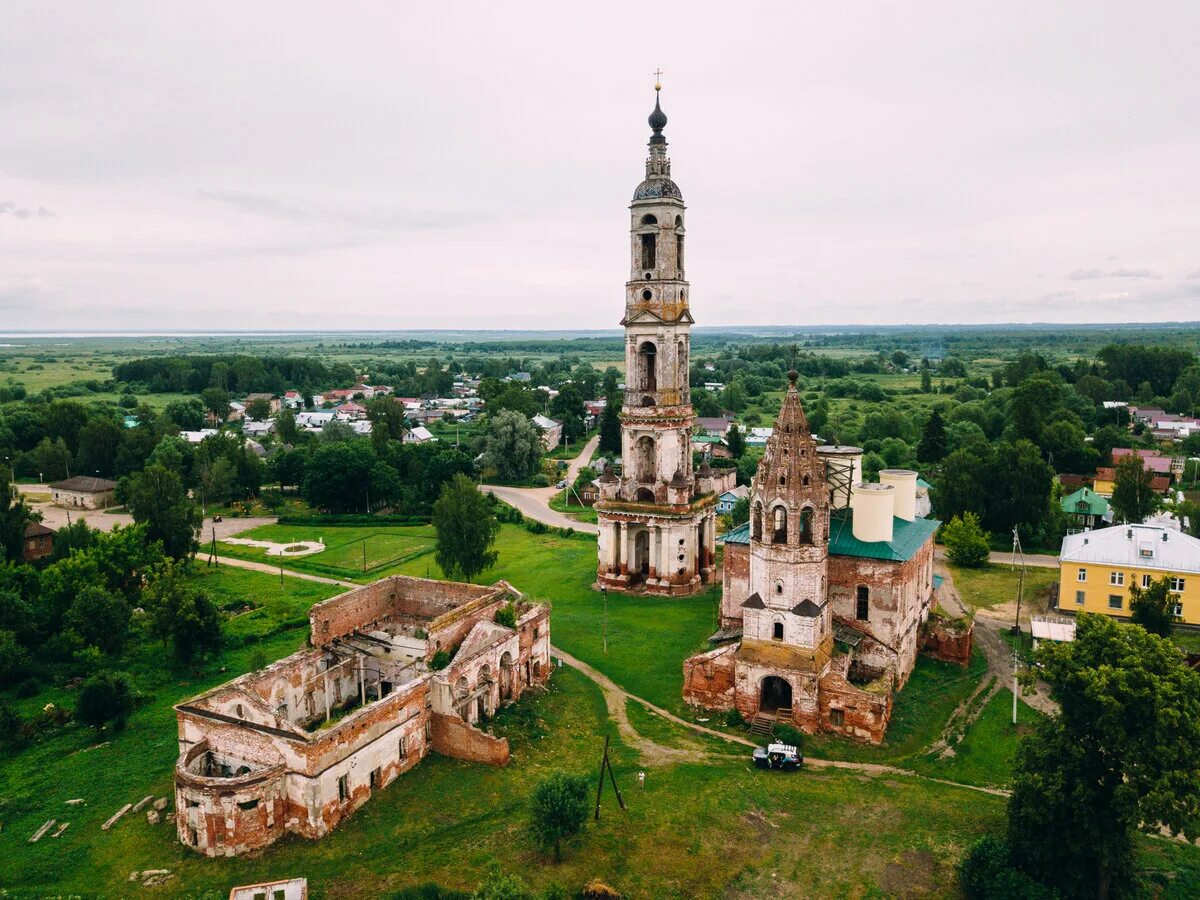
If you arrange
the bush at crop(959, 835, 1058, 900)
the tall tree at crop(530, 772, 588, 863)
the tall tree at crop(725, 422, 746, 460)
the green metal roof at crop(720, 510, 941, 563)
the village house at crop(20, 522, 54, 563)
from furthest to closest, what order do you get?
the tall tree at crop(725, 422, 746, 460) → the village house at crop(20, 522, 54, 563) → the green metal roof at crop(720, 510, 941, 563) → the tall tree at crop(530, 772, 588, 863) → the bush at crop(959, 835, 1058, 900)

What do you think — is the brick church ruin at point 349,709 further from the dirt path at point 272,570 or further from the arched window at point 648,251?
the arched window at point 648,251

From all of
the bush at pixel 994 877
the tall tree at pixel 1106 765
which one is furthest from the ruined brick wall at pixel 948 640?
the bush at pixel 994 877

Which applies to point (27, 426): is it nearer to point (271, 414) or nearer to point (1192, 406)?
point (271, 414)

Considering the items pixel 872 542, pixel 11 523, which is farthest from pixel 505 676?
pixel 11 523

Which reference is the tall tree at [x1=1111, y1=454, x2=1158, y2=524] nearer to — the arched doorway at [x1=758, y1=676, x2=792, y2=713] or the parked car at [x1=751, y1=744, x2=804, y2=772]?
the arched doorway at [x1=758, y1=676, x2=792, y2=713]

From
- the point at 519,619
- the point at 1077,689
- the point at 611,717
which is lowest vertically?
the point at 611,717

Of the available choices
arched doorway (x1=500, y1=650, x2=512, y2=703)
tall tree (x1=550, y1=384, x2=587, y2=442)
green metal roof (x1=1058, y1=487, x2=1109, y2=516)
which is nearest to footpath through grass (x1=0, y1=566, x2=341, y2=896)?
arched doorway (x1=500, y1=650, x2=512, y2=703)

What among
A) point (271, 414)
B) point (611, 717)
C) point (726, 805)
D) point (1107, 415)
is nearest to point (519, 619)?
point (611, 717)

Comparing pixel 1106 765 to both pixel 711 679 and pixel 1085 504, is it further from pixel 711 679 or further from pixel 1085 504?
pixel 1085 504
